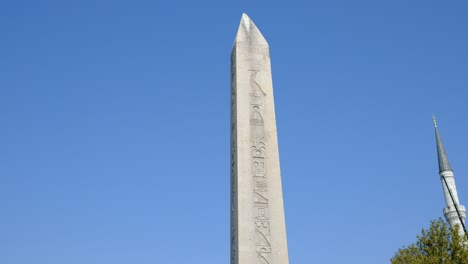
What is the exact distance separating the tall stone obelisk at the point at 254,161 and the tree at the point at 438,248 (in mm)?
11407

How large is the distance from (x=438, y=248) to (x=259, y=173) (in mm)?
12564

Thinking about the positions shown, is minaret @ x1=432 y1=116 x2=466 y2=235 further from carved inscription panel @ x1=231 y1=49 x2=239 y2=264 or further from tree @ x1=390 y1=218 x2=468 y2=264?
carved inscription panel @ x1=231 y1=49 x2=239 y2=264

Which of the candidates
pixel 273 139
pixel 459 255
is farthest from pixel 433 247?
pixel 273 139

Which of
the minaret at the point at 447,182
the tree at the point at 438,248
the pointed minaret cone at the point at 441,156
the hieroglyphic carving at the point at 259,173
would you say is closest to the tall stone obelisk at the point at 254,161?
the hieroglyphic carving at the point at 259,173

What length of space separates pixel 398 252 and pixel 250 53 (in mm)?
13939

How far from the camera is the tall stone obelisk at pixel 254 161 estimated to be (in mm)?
9211

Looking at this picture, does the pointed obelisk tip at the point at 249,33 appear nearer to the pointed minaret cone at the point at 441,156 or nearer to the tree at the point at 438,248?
the tree at the point at 438,248

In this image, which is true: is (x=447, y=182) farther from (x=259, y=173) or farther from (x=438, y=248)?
(x=259, y=173)

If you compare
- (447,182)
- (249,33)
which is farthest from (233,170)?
(447,182)

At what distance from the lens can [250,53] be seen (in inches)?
439

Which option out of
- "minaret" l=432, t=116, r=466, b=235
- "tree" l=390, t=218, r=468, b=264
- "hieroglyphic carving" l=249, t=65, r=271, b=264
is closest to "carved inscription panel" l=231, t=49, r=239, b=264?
"hieroglyphic carving" l=249, t=65, r=271, b=264

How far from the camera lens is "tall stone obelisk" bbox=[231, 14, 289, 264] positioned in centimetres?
921

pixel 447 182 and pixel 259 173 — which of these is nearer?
pixel 259 173

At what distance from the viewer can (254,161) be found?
9.92 meters
